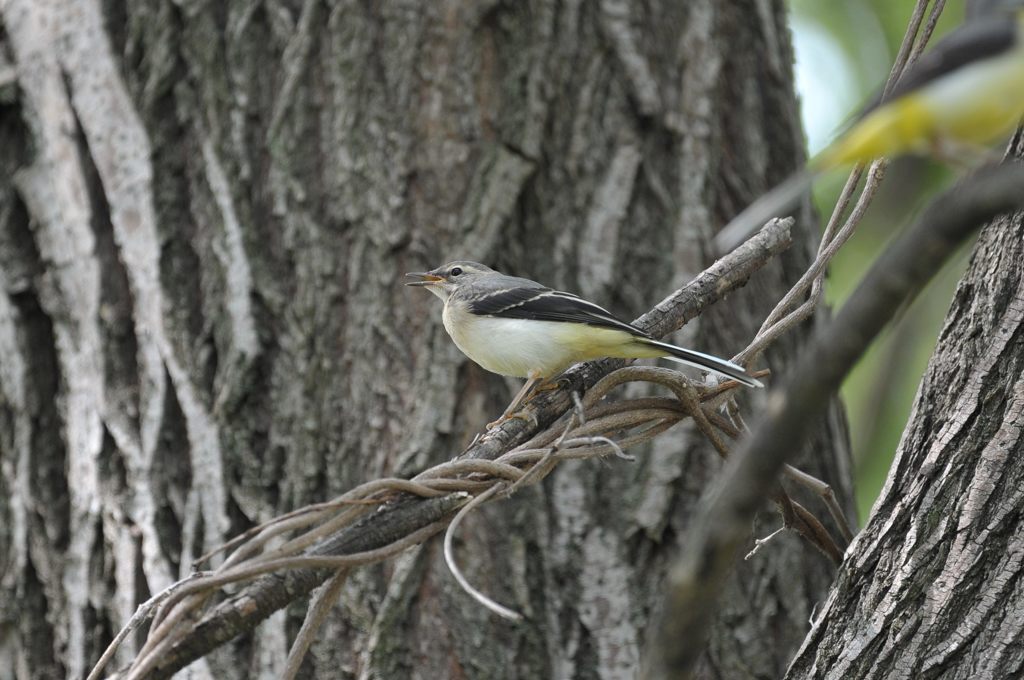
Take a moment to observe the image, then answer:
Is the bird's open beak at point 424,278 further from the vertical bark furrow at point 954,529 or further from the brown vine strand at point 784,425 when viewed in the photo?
the brown vine strand at point 784,425

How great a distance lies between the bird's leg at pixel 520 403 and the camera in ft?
8.58

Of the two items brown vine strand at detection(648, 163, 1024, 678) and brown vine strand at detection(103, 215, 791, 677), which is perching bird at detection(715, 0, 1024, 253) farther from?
brown vine strand at detection(103, 215, 791, 677)

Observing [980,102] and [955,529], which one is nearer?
[980,102]

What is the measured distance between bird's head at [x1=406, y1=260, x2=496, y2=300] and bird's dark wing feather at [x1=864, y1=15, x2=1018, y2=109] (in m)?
2.08

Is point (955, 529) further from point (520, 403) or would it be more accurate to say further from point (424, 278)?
point (424, 278)

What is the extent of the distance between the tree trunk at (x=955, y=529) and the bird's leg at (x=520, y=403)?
0.83 m

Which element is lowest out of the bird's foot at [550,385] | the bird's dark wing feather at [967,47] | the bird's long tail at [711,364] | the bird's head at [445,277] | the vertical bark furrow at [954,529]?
the vertical bark furrow at [954,529]

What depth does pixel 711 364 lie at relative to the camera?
9.21 feet

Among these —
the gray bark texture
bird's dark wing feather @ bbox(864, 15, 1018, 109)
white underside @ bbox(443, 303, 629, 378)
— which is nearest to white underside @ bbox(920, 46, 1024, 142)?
bird's dark wing feather @ bbox(864, 15, 1018, 109)

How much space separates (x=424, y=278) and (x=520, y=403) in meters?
0.69

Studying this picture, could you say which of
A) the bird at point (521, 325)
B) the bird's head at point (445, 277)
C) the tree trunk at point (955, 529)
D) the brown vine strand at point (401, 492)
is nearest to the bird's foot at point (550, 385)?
the bird at point (521, 325)

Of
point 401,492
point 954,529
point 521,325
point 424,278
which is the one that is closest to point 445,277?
point 424,278

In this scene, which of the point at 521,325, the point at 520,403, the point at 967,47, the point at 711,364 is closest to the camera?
the point at 967,47

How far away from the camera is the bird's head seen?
359cm
